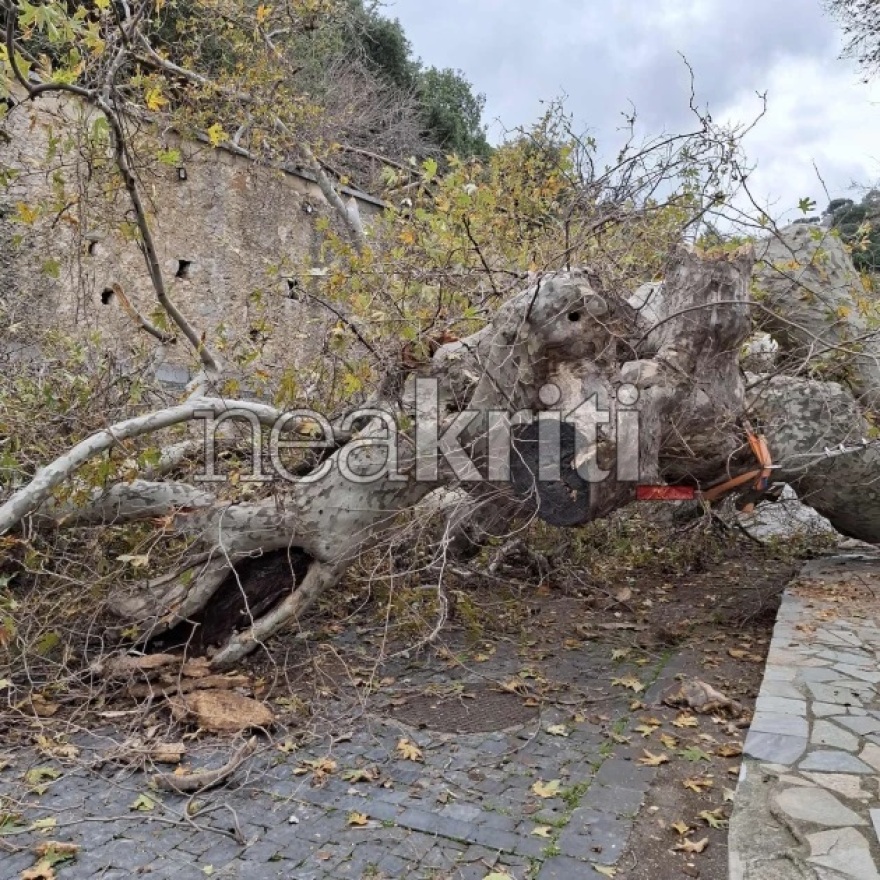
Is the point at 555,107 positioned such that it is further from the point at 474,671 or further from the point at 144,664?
the point at 144,664

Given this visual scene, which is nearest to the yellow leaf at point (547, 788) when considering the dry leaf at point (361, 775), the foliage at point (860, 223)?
the dry leaf at point (361, 775)

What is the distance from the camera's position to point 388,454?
4582mm

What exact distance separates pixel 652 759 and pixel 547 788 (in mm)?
563

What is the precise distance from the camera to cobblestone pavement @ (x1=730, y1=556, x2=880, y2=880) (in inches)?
98.8

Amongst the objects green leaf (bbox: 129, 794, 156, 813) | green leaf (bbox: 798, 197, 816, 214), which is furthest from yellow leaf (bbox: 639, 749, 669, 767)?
green leaf (bbox: 798, 197, 816, 214)

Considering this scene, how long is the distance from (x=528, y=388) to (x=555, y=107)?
12.7ft

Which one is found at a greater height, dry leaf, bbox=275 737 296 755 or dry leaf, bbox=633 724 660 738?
dry leaf, bbox=275 737 296 755

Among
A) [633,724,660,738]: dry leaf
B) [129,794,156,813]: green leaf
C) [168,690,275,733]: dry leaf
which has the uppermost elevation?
[168,690,275,733]: dry leaf

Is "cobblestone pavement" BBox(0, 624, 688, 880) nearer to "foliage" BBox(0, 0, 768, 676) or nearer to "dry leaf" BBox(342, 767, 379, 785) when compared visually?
"dry leaf" BBox(342, 767, 379, 785)

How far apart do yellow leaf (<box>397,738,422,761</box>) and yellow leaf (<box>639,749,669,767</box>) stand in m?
0.98

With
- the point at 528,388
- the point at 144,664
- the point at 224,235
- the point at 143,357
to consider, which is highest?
the point at 224,235

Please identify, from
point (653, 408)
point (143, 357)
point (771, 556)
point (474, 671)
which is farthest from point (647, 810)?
point (771, 556)

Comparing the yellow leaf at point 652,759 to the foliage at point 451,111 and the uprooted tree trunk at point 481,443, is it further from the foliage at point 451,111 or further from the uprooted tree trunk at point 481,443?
the foliage at point 451,111

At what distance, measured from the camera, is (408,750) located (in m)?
3.52
